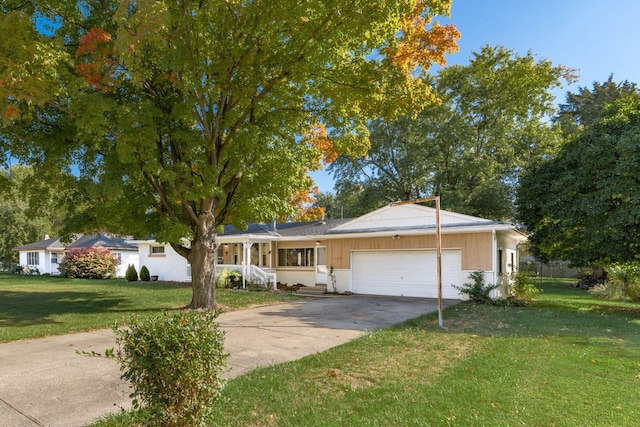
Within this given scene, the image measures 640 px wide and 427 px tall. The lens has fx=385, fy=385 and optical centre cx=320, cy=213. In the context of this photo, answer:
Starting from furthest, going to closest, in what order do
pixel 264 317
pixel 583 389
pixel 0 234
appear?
pixel 0 234
pixel 264 317
pixel 583 389

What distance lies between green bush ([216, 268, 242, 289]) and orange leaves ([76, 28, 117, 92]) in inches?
459

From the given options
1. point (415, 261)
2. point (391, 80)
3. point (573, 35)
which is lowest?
point (415, 261)

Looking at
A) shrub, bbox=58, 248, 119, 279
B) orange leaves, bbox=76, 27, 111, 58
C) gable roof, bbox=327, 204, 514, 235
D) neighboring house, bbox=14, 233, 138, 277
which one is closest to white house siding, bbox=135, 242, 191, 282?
shrub, bbox=58, 248, 119, 279

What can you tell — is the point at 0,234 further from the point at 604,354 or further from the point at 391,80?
the point at 604,354

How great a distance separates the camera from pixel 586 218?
1306cm

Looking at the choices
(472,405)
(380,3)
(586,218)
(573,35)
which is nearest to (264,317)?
(472,405)

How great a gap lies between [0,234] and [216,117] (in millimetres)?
38017

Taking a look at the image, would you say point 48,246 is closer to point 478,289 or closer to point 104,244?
point 104,244

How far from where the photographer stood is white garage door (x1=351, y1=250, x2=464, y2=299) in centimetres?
1553

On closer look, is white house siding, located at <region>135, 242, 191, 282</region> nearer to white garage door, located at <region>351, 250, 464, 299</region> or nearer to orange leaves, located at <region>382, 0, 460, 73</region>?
white garage door, located at <region>351, 250, 464, 299</region>

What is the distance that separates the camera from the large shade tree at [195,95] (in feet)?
26.7

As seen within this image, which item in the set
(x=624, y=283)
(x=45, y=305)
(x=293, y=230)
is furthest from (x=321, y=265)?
(x=624, y=283)

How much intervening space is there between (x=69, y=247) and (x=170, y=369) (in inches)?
1377

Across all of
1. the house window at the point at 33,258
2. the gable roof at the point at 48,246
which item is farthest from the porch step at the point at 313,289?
the house window at the point at 33,258
